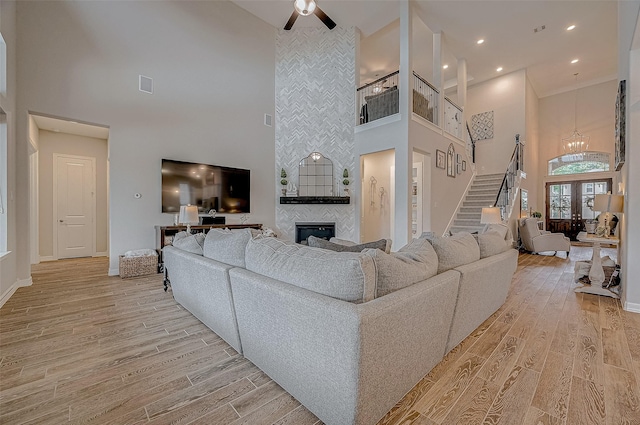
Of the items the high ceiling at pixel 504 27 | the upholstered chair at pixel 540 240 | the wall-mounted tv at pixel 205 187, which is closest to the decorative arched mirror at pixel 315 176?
the wall-mounted tv at pixel 205 187

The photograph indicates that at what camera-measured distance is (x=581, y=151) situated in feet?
28.5

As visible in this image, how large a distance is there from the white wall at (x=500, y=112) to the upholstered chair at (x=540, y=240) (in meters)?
2.68

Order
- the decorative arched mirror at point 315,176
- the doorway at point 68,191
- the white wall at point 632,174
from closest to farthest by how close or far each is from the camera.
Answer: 1. the white wall at point 632,174
2. the doorway at point 68,191
3. the decorative arched mirror at point 315,176

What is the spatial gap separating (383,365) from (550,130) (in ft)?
38.8

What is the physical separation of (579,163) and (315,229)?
9300 millimetres

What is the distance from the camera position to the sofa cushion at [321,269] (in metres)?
1.29

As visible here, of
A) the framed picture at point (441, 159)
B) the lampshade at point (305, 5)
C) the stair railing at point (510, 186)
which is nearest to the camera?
the lampshade at point (305, 5)

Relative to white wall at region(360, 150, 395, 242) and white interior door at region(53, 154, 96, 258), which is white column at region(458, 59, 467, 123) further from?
white interior door at region(53, 154, 96, 258)

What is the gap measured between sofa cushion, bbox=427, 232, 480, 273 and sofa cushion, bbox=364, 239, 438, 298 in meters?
0.12

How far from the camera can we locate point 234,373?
1784 millimetres

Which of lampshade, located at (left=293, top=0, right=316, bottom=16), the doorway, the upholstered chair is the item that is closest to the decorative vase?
the upholstered chair

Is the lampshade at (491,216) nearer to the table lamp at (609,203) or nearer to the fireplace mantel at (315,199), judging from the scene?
the table lamp at (609,203)

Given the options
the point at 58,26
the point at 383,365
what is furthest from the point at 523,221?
the point at 58,26

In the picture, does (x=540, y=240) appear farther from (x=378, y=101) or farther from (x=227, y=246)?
(x=227, y=246)
